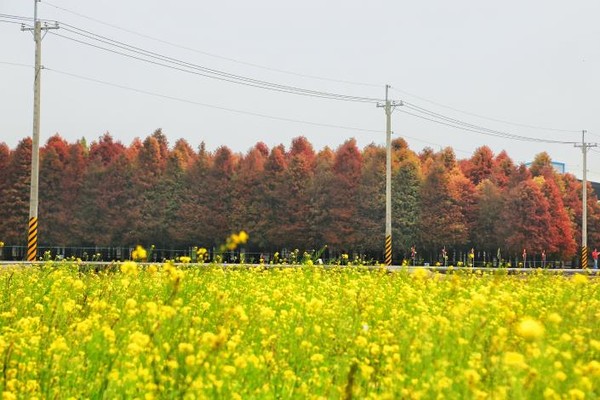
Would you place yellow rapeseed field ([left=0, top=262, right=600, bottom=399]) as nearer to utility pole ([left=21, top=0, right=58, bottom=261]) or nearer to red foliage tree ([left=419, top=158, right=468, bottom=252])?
utility pole ([left=21, top=0, right=58, bottom=261])

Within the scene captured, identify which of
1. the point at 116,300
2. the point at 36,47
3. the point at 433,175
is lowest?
the point at 116,300

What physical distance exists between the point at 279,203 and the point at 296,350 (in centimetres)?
4587

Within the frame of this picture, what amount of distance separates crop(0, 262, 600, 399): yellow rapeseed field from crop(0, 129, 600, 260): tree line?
135ft

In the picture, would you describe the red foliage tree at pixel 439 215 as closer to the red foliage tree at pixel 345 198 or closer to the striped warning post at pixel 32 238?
the red foliage tree at pixel 345 198

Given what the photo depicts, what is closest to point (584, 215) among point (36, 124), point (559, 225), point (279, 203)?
point (559, 225)

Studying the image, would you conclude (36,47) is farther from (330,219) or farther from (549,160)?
(549,160)

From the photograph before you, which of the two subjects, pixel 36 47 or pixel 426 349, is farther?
pixel 36 47

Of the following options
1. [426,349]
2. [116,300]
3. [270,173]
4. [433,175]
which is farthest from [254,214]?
[426,349]

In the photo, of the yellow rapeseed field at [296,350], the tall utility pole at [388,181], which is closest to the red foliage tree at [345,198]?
the tall utility pole at [388,181]

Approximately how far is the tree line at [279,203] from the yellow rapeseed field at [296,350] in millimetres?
40997

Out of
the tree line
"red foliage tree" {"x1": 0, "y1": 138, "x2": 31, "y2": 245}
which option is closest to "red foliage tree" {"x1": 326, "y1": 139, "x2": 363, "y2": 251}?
the tree line

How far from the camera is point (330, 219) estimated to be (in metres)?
52.1

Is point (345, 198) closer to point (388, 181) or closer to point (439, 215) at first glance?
point (439, 215)

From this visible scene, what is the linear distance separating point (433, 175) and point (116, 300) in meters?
44.9
